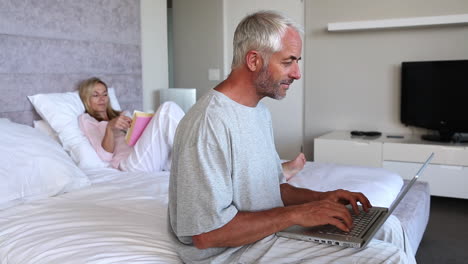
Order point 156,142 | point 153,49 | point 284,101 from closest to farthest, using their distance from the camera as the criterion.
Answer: point 156,142 < point 153,49 < point 284,101

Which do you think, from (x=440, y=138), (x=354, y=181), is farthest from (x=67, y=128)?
(x=440, y=138)

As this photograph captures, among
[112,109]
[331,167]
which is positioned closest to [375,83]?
[331,167]

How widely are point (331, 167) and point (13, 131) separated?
5.28 feet

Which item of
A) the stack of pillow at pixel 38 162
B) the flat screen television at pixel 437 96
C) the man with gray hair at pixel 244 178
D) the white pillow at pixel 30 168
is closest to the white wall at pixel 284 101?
the flat screen television at pixel 437 96

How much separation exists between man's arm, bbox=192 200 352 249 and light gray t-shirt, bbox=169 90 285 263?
3 cm

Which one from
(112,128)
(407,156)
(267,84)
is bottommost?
(407,156)

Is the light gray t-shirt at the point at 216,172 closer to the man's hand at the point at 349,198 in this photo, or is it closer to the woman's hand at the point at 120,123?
the man's hand at the point at 349,198

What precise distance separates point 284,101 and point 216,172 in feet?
11.1

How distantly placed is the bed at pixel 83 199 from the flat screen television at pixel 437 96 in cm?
144

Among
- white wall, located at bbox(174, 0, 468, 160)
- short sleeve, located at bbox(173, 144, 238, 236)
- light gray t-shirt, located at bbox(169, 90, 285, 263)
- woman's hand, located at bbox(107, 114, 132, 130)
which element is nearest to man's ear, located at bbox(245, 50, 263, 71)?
light gray t-shirt, located at bbox(169, 90, 285, 263)

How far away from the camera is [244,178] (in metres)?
1.25

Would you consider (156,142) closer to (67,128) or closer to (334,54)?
(67,128)

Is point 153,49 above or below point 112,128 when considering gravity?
above

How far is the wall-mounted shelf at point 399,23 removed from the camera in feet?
11.5
